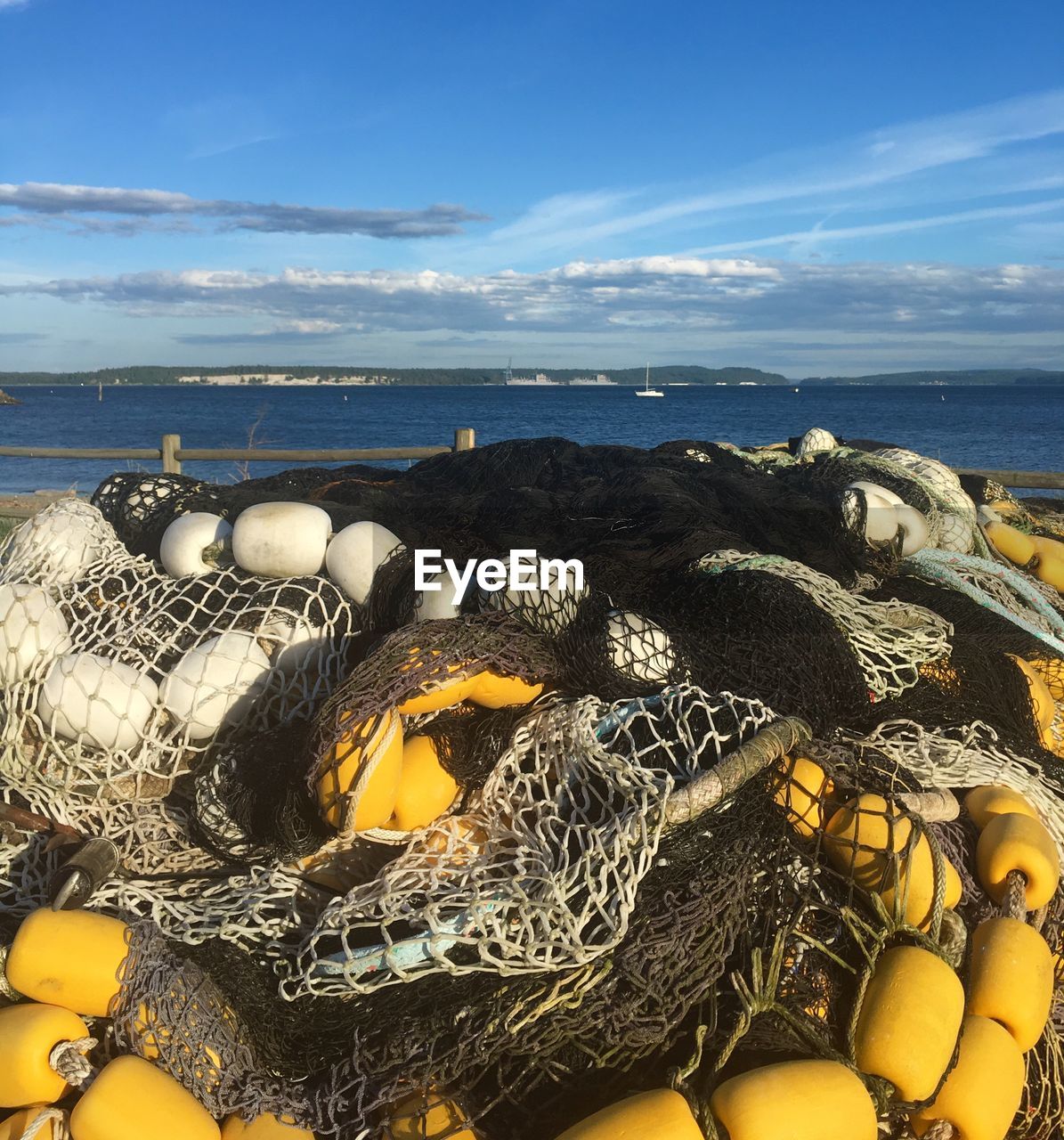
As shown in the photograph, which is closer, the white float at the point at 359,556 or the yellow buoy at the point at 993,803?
the yellow buoy at the point at 993,803

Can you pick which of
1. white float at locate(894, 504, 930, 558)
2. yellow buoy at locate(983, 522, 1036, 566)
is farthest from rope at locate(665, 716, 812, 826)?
yellow buoy at locate(983, 522, 1036, 566)

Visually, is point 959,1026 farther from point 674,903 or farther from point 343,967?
point 343,967

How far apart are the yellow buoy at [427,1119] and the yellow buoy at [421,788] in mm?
610

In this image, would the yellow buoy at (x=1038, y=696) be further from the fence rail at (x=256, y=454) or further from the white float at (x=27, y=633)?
the fence rail at (x=256, y=454)

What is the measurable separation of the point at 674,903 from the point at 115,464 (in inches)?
970

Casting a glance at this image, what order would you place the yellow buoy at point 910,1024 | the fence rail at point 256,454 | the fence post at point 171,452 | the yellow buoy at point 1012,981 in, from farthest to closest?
the fence post at point 171,452 < the fence rail at point 256,454 < the yellow buoy at point 1012,981 < the yellow buoy at point 910,1024

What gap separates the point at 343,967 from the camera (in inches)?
74.4

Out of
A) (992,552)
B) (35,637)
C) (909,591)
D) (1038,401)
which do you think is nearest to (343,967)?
(35,637)

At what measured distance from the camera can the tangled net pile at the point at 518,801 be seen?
71.4 inches

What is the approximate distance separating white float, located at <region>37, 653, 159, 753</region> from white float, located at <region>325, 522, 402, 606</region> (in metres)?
0.62

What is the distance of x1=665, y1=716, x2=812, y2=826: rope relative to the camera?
1.99 meters

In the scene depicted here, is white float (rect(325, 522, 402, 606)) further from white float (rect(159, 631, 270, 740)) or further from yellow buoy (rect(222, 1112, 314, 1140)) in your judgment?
yellow buoy (rect(222, 1112, 314, 1140))

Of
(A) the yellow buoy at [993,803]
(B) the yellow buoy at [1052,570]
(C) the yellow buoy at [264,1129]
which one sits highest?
(B) the yellow buoy at [1052,570]

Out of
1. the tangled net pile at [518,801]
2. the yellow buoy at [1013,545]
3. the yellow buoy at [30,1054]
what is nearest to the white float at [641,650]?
the tangled net pile at [518,801]
